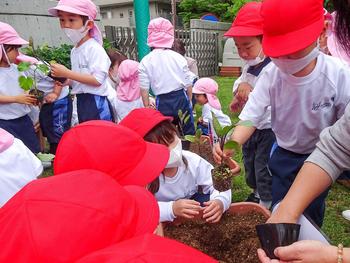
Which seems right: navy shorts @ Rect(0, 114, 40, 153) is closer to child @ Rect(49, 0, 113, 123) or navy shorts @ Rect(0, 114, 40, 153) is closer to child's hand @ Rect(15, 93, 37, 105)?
child's hand @ Rect(15, 93, 37, 105)

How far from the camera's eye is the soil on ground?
1822 millimetres

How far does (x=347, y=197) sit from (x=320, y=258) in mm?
2370

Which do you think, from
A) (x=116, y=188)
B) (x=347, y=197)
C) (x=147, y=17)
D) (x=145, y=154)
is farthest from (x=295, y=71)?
(x=147, y=17)

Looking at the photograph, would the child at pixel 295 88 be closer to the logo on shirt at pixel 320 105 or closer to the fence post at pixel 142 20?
the logo on shirt at pixel 320 105

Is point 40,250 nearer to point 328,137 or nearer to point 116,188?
point 116,188

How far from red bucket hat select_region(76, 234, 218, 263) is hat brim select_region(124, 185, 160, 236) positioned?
0.26 m

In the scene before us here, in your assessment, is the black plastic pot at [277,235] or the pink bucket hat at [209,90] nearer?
the black plastic pot at [277,235]

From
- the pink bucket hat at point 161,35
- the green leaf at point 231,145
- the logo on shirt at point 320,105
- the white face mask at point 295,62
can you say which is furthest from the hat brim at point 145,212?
the pink bucket hat at point 161,35

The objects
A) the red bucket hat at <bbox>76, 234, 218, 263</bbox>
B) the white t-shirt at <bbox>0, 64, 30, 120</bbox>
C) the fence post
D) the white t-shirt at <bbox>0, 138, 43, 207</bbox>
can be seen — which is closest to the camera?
the red bucket hat at <bbox>76, 234, 218, 263</bbox>

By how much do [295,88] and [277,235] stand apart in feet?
3.04

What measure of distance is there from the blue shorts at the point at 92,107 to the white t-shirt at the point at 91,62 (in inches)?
2.8

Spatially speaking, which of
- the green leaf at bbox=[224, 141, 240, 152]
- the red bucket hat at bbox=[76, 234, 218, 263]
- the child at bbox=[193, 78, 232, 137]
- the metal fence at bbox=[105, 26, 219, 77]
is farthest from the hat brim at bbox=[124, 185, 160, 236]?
the metal fence at bbox=[105, 26, 219, 77]

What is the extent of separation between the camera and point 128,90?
478 cm

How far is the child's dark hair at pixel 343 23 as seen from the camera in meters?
1.23
